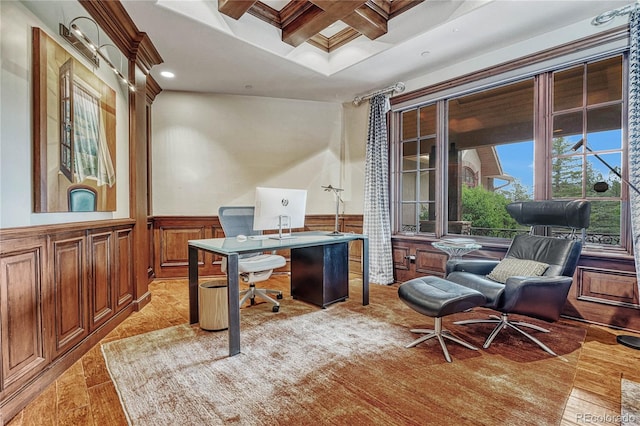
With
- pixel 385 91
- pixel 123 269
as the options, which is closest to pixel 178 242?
pixel 123 269

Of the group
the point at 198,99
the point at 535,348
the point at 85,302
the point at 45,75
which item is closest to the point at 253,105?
the point at 198,99

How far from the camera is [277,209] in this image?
113 inches

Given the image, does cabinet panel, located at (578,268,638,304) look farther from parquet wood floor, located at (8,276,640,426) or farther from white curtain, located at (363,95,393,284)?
white curtain, located at (363,95,393,284)

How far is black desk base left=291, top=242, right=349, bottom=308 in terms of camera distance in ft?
10.5

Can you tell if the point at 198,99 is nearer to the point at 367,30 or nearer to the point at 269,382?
the point at 367,30

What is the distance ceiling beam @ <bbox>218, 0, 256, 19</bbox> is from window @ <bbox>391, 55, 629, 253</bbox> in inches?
96.2

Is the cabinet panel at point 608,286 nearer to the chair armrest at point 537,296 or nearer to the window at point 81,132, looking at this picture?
the chair armrest at point 537,296

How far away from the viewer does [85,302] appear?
2.27 m

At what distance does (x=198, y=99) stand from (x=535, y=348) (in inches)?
190

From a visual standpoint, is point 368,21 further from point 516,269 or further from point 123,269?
point 123,269

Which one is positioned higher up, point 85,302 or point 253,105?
point 253,105

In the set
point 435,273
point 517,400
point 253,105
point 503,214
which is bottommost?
point 517,400

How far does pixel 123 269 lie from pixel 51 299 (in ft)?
3.15

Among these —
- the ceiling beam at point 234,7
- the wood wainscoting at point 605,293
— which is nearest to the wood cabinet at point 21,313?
the ceiling beam at point 234,7
